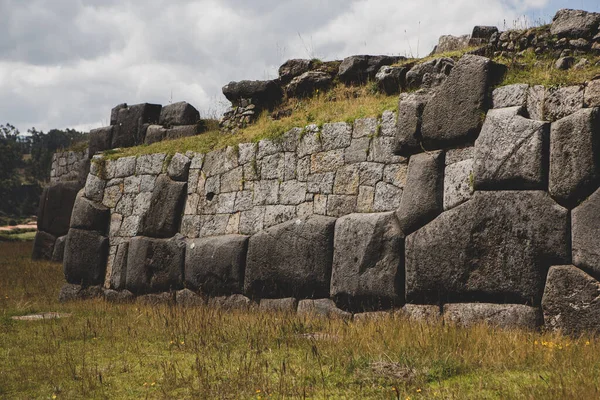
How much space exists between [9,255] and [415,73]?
15.5m

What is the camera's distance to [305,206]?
9406mm

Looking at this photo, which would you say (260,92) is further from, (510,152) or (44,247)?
(44,247)

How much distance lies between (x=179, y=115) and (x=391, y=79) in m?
5.40

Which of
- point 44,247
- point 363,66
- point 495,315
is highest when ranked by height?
point 363,66

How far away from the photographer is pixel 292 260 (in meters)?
9.12

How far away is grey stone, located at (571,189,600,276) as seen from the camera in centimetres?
640

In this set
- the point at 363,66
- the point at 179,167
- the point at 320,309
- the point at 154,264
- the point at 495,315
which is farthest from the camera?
the point at 179,167

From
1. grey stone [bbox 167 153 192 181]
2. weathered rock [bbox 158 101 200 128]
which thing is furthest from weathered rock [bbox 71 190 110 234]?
weathered rock [bbox 158 101 200 128]

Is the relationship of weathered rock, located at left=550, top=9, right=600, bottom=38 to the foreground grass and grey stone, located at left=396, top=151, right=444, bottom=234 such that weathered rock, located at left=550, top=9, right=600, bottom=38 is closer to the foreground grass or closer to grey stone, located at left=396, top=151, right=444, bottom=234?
grey stone, located at left=396, top=151, right=444, bottom=234

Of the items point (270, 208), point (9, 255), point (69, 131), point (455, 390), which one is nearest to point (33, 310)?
point (270, 208)

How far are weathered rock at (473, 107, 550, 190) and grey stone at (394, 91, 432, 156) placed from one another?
3.20 feet

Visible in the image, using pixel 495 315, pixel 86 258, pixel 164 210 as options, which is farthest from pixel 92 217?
pixel 495 315

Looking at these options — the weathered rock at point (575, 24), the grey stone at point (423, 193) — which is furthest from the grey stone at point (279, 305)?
the weathered rock at point (575, 24)

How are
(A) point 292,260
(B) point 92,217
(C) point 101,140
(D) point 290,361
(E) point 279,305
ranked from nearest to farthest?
(D) point 290,361, (A) point 292,260, (E) point 279,305, (B) point 92,217, (C) point 101,140
